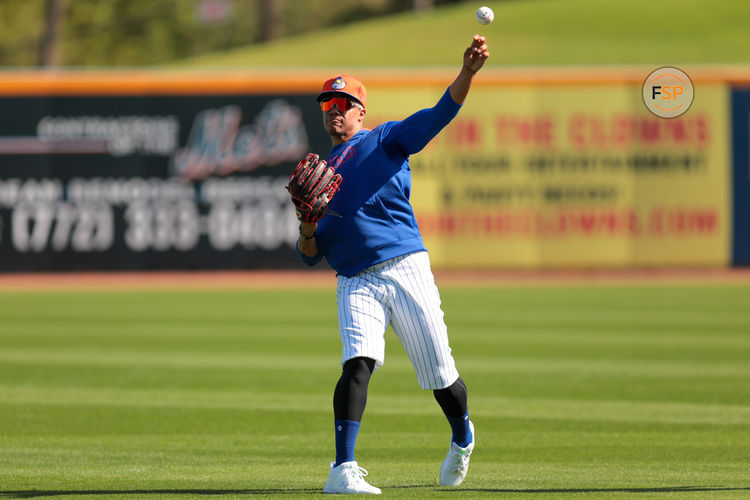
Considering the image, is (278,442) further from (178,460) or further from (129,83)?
(129,83)

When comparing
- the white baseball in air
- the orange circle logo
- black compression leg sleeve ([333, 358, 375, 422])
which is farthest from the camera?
the orange circle logo

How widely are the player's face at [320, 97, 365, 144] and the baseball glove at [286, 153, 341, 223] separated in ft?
0.82

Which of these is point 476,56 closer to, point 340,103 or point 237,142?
point 340,103

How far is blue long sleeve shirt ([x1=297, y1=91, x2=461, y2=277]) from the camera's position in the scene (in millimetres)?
5734

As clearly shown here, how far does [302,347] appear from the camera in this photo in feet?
40.3

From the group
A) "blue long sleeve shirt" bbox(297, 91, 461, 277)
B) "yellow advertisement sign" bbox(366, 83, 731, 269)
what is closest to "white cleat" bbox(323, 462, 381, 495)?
"blue long sleeve shirt" bbox(297, 91, 461, 277)

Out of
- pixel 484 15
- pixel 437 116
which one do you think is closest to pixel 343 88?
pixel 437 116

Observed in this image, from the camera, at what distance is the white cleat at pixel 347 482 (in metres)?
5.43

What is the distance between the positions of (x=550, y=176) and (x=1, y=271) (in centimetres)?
1049

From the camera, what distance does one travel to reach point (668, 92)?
627 centimetres

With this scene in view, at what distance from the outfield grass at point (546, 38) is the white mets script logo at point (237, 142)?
16.1m

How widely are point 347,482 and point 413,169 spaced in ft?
54.7

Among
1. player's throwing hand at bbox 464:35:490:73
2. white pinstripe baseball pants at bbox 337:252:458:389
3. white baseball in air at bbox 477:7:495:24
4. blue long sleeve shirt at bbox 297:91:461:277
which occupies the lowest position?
white pinstripe baseball pants at bbox 337:252:458:389

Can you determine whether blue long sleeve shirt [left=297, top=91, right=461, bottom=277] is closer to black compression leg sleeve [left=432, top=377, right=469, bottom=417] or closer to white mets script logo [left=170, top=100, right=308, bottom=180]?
black compression leg sleeve [left=432, top=377, right=469, bottom=417]
